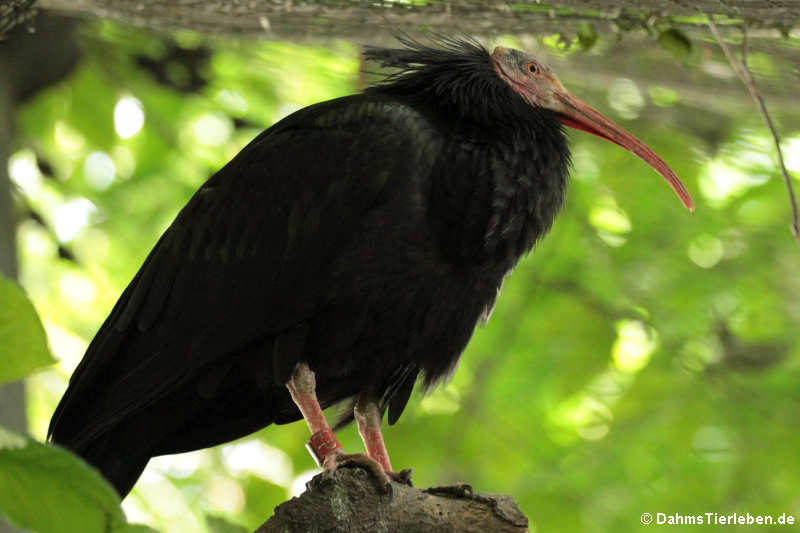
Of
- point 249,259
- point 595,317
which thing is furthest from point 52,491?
point 595,317

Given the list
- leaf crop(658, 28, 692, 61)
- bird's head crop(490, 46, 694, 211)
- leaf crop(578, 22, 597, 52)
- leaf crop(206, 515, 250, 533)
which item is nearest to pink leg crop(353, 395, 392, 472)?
leaf crop(206, 515, 250, 533)

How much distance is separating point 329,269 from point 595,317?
2.83 meters

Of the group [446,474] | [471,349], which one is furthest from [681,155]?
[446,474]

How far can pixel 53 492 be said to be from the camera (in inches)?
41.9

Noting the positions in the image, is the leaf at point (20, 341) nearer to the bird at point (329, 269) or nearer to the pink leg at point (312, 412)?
the bird at point (329, 269)

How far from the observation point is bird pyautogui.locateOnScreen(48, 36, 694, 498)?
9.50 ft

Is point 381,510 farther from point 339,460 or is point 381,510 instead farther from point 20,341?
point 20,341

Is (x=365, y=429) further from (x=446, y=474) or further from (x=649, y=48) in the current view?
(x=446, y=474)

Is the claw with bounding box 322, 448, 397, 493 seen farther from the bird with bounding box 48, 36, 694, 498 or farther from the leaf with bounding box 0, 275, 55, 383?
the leaf with bounding box 0, 275, 55, 383

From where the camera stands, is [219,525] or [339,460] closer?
[339,460]

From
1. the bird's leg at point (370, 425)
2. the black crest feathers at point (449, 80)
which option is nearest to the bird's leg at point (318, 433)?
the bird's leg at point (370, 425)

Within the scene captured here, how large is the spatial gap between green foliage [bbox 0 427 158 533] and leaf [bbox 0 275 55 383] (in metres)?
0.09

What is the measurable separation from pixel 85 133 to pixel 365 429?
2.77 metres

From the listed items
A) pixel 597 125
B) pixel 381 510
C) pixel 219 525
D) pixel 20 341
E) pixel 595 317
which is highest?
pixel 20 341
